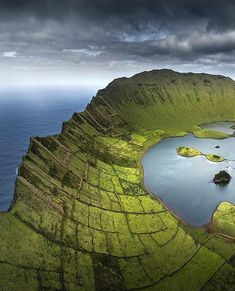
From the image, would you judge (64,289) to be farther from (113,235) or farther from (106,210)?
(106,210)

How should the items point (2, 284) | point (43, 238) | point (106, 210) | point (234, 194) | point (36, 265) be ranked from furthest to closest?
point (234, 194) → point (106, 210) → point (43, 238) → point (36, 265) → point (2, 284)

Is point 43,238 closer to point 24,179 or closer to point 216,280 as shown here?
point 24,179

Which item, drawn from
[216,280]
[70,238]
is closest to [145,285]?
[216,280]

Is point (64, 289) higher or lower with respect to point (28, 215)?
lower

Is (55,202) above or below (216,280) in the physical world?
above

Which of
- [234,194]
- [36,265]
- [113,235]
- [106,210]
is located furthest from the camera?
[234,194]

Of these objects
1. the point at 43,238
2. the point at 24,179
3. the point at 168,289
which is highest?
the point at 24,179

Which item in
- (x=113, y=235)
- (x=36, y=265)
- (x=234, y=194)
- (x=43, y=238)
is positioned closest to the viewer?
(x=36, y=265)

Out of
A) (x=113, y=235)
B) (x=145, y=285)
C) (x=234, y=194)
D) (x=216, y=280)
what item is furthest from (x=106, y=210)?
(x=234, y=194)

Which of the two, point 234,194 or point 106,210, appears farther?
point 234,194
